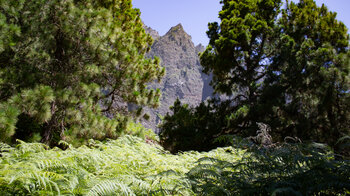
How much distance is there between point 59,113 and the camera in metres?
4.67

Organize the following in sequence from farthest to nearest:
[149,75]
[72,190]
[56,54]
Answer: [149,75], [56,54], [72,190]

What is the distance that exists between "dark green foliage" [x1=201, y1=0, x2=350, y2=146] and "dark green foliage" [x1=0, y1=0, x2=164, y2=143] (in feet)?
13.5

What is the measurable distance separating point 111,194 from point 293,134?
23.2 feet

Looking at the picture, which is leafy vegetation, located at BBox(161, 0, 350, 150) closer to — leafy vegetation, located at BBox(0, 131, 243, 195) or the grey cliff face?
leafy vegetation, located at BBox(0, 131, 243, 195)

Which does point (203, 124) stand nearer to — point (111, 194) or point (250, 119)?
point (250, 119)

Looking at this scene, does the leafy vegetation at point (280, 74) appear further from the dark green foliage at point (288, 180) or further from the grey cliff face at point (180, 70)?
the grey cliff face at point (180, 70)

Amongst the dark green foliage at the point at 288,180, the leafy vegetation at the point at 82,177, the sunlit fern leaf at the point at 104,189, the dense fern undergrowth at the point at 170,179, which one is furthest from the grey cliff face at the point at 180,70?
→ the sunlit fern leaf at the point at 104,189

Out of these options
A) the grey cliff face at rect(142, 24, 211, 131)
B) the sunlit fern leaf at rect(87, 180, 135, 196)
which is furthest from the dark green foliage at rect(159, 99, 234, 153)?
the grey cliff face at rect(142, 24, 211, 131)

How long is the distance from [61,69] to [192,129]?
4516mm

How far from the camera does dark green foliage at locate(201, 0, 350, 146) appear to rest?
21.6 feet

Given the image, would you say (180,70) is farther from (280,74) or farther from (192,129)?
(192,129)

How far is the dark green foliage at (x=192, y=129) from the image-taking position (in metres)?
7.29

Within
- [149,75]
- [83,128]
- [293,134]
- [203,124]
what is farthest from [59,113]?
[293,134]

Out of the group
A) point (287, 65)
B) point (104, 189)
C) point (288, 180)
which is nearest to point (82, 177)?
point (104, 189)
